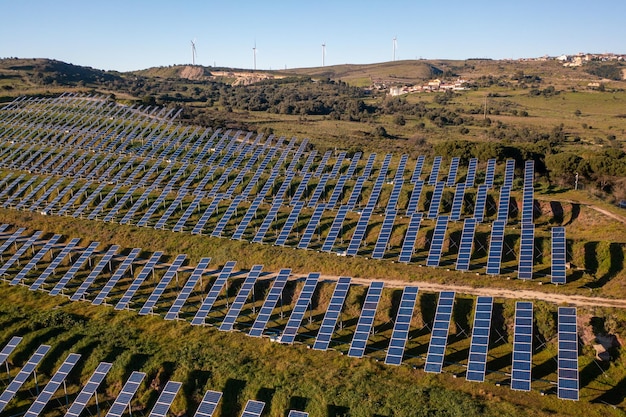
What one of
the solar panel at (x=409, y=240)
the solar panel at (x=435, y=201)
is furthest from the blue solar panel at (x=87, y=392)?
the solar panel at (x=435, y=201)

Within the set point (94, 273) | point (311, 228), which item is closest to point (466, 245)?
point (311, 228)

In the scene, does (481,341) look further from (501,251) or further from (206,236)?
(206,236)

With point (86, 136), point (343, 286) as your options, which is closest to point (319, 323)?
point (343, 286)

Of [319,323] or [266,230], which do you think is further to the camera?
[266,230]

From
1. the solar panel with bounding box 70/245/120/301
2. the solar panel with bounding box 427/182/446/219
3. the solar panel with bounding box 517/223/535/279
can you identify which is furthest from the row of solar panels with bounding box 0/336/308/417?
the solar panel with bounding box 427/182/446/219

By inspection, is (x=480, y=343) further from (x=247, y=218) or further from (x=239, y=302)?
(x=247, y=218)

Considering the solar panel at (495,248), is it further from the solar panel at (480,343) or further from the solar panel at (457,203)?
the solar panel at (480,343)
